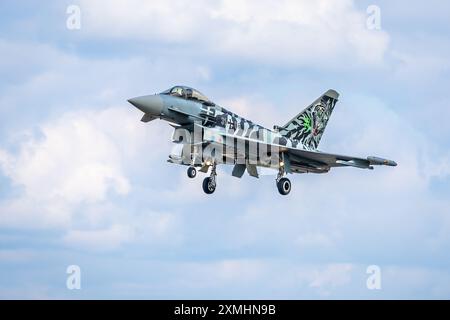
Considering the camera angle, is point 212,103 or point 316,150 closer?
point 212,103

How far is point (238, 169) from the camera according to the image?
264 feet

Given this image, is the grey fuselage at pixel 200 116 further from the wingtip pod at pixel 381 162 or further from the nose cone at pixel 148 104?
the wingtip pod at pixel 381 162

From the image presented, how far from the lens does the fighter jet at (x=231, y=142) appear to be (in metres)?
74.9

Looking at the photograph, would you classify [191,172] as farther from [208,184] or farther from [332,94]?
[332,94]

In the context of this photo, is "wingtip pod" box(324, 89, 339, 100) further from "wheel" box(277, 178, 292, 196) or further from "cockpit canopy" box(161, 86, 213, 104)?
"cockpit canopy" box(161, 86, 213, 104)

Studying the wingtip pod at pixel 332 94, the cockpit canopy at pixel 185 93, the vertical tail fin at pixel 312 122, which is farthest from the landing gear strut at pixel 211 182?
the wingtip pod at pixel 332 94

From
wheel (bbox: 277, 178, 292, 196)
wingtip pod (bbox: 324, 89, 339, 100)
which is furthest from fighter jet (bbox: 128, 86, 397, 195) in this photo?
wingtip pod (bbox: 324, 89, 339, 100)

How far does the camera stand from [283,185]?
3098 inches

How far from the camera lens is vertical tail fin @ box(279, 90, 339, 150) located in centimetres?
8281

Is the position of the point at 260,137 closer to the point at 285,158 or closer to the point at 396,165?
the point at 285,158

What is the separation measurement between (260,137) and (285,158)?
2.46 m

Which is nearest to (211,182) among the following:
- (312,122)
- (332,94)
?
(312,122)

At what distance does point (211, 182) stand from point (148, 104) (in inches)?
260

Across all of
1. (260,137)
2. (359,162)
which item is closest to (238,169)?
(260,137)
